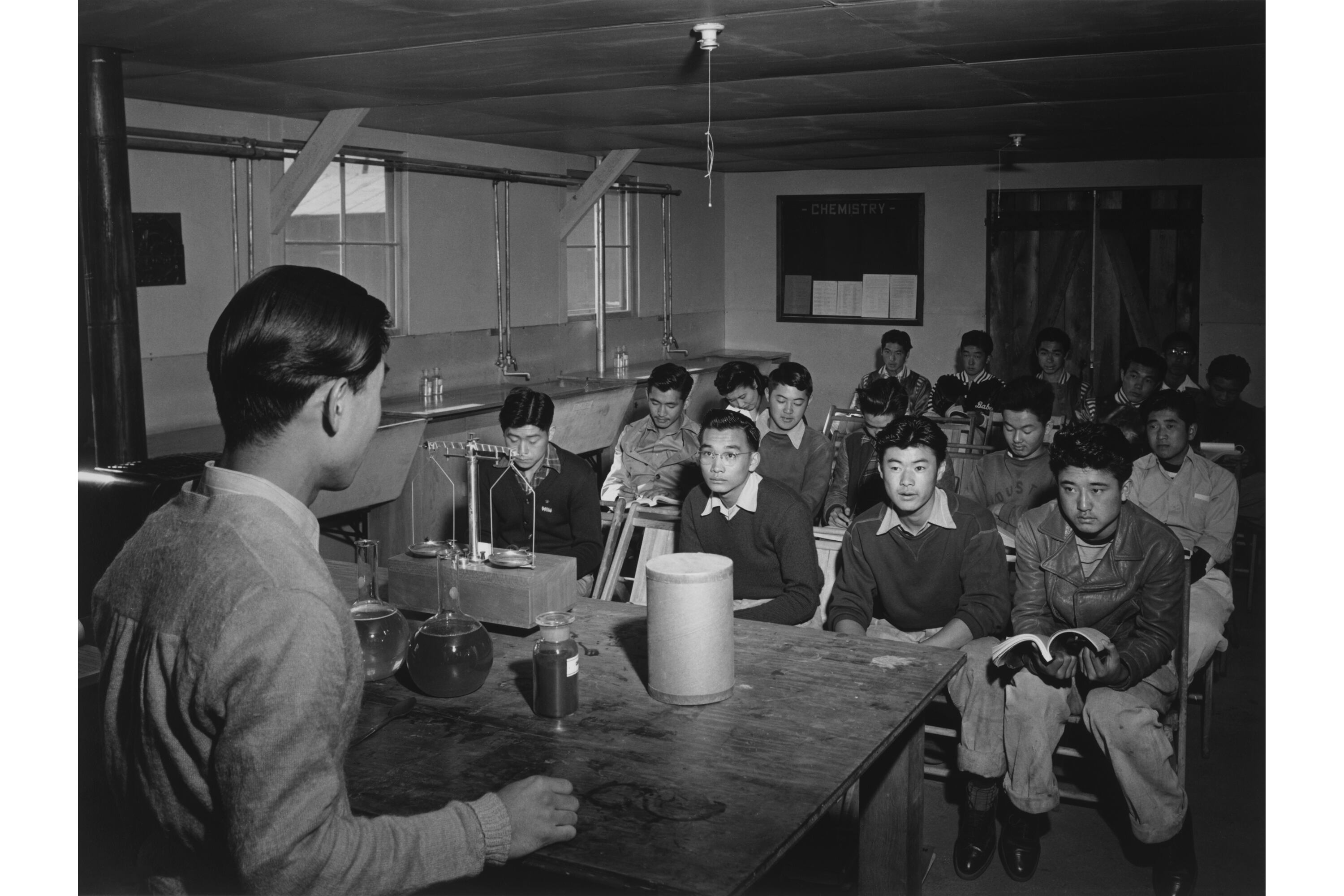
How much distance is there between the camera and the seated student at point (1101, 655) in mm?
2918

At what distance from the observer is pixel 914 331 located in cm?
890

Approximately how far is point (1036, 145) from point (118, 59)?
519 centimetres

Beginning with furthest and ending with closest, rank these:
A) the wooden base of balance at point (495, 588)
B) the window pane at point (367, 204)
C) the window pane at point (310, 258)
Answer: the window pane at point (367, 204) < the window pane at point (310, 258) < the wooden base of balance at point (495, 588)

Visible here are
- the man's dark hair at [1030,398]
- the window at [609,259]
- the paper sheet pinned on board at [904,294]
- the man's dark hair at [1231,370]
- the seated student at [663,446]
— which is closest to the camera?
the man's dark hair at [1030,398]

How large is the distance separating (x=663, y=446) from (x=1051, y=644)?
258cm

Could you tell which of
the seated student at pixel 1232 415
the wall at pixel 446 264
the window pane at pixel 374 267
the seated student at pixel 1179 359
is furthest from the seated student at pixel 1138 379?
the window pane at pixel 374 267

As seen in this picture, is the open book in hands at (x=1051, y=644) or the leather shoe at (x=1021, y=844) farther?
the leather shoe at (x=1021, y=844)

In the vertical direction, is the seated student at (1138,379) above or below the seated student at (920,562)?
above

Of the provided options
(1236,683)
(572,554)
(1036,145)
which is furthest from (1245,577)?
(572,554)

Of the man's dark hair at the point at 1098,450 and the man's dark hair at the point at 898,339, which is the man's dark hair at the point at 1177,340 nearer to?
the man's dark hair at the point at 898,339

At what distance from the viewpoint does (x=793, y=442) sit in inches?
206

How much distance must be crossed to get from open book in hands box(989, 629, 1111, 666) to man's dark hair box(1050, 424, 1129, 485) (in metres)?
0.42

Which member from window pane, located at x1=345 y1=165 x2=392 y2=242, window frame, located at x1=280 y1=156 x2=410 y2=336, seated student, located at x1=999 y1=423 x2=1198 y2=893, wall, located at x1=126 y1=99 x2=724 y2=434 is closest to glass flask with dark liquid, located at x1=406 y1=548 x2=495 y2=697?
seated student, located at x1=999 y1=423 x2=1198 y2=893

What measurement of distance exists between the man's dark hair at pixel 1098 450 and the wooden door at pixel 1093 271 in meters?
5.45
